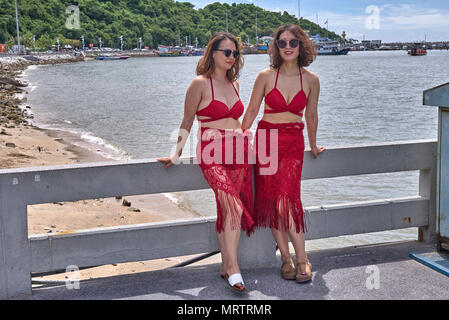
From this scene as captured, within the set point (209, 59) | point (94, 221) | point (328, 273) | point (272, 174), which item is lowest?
point (94, 221)

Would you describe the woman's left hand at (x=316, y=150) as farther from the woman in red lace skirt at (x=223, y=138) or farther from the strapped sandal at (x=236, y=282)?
the strapped sandal at (x=236, y=282)

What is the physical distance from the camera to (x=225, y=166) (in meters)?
4.44

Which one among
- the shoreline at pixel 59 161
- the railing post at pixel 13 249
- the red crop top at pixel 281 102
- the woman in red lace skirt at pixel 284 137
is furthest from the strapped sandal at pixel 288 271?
the shoreline at pixel 59 161

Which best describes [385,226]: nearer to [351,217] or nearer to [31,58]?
[351,217]

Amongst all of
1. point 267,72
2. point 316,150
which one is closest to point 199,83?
point 267,72

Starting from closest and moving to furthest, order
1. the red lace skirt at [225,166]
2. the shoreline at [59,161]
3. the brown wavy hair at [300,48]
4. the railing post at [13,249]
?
the railing post at [13,249] < the red lace skirt at [225,166] < the brown wavy hair at [300,48] < the shoreline at [59,161]

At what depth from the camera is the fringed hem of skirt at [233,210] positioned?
4386 millimetres

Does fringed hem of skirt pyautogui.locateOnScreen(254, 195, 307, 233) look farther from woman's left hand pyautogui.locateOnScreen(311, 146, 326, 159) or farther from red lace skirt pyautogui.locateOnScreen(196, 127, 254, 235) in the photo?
woman's left hand pyautogui.locateOnScreen(311, 146, 326, 159)

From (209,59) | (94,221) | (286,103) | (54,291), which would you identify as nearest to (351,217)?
(286,103)

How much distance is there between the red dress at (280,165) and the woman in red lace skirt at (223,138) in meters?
0.16

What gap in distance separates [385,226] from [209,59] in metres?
2.11

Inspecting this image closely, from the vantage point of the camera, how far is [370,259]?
16.4 feet

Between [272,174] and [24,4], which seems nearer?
[272,174]

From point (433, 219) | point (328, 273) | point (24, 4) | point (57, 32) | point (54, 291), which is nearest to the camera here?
point (54, 291)
